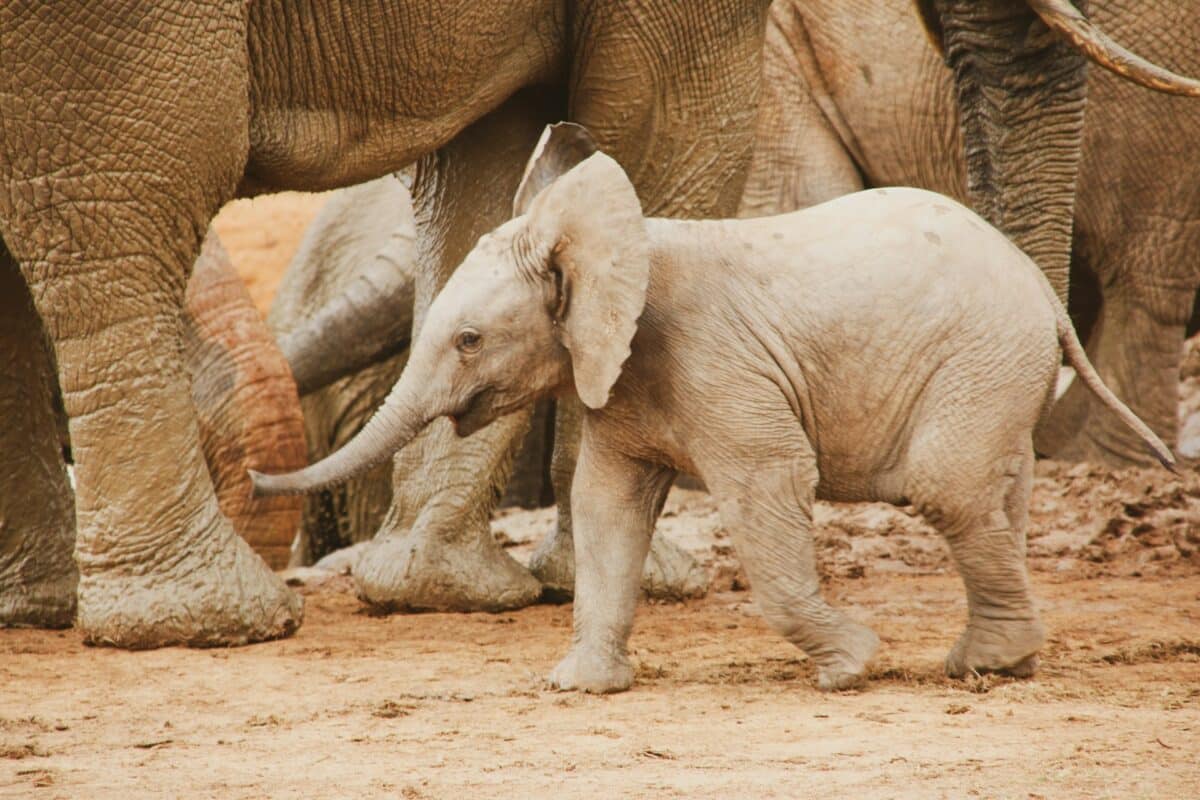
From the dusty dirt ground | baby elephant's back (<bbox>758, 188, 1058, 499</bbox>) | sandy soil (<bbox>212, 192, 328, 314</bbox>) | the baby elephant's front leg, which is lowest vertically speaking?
the dusty dirt ground

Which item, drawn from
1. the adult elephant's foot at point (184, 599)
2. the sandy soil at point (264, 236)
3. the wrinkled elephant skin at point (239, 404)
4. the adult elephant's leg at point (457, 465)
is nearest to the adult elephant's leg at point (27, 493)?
the adult elephant's foot at point (184, 599)

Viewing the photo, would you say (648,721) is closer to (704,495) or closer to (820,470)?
(820,470)

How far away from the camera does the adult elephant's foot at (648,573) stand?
5.79m

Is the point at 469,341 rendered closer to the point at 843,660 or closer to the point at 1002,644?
the point at 843,660

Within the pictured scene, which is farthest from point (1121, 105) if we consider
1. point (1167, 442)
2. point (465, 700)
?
point (465, 700)

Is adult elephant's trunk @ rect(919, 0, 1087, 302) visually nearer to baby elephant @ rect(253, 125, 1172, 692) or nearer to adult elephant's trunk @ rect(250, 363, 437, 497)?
baby elephant @ rect(253, 125, 1172, 692)

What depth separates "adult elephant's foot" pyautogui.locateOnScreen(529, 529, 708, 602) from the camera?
579 cm

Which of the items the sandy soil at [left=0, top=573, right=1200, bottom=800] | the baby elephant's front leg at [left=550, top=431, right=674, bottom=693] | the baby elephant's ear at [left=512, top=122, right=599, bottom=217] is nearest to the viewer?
the sandy soil at [left=0, top=573, right=1200, bottom=800]

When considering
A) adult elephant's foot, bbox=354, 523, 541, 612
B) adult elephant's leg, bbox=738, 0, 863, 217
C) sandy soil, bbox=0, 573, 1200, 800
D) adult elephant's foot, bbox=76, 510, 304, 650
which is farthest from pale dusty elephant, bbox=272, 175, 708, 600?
adult elephant's foot, bbox=76, 510, 304, 650

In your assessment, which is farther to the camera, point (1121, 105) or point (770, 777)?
point (1121, 105)

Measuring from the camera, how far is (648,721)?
404 cm

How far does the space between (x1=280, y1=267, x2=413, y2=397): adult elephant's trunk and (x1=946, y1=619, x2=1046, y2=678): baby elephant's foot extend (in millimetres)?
4748

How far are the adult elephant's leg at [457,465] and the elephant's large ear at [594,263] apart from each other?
1.34 meters

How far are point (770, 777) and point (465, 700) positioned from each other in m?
0.99
